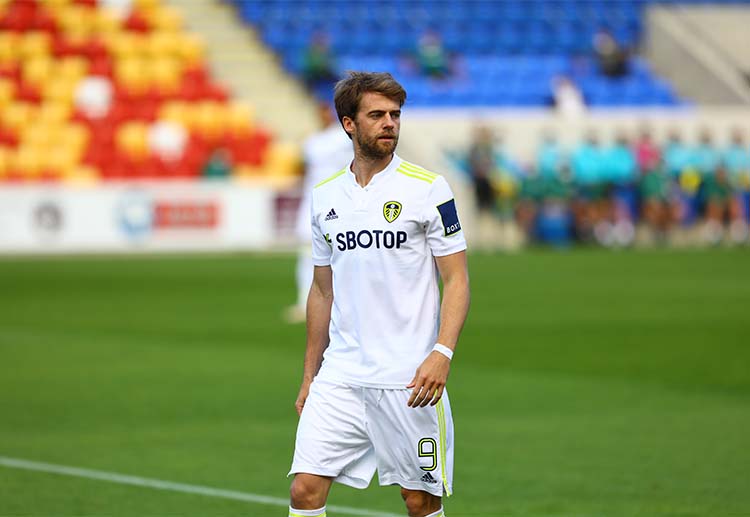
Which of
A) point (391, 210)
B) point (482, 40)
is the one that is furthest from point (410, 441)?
point (482, 40)

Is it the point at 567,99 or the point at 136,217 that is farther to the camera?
the point at 567,99

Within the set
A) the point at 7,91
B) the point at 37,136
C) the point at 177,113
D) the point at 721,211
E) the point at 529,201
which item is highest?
the point at 7,91

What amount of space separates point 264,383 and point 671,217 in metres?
22.4

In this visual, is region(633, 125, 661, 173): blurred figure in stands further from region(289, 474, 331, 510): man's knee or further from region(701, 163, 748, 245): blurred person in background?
region(289, 474, 331, 510): man's knee

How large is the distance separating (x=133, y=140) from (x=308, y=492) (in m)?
28.4

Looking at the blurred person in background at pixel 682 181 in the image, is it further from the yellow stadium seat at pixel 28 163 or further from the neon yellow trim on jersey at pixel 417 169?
the neon yellow trim on jersey at pixel 417 169

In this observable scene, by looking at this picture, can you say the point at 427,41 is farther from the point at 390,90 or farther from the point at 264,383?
the point at 390,90

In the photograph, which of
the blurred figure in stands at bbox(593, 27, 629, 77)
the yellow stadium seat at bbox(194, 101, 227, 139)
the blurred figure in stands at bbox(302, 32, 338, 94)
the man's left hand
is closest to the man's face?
the man's left hand

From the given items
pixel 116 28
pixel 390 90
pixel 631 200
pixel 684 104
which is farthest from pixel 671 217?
pixel 390 90

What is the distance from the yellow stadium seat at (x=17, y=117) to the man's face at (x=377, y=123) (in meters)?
29.2

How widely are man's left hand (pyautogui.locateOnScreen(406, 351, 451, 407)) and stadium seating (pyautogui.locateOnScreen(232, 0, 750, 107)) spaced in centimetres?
3039

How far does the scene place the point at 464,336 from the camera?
1486 centimetres

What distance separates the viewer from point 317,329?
17.5 ft

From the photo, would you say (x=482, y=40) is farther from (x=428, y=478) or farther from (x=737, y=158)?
(x=428, y=478)
